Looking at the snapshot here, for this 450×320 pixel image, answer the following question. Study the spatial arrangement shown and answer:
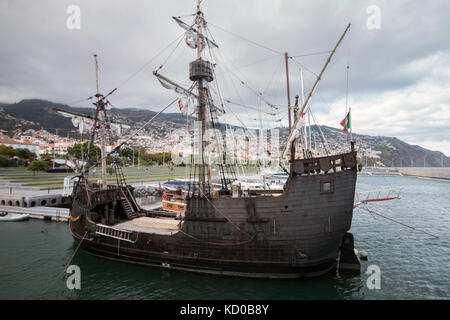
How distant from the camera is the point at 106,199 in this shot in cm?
1323

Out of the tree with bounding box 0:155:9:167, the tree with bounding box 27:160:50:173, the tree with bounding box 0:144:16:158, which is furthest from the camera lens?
the tree with bounding box 0:144:16:158

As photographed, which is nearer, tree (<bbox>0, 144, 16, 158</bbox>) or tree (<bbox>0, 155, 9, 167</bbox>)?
tree (<bbox>0, 155, 9, 167</bbox>)

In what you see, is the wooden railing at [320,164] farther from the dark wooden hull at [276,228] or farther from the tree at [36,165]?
the tree at [36,165]

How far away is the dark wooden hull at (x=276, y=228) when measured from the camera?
9.03m

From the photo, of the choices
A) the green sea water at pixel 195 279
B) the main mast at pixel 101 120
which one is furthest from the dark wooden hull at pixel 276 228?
the main mast at pixel 101 120

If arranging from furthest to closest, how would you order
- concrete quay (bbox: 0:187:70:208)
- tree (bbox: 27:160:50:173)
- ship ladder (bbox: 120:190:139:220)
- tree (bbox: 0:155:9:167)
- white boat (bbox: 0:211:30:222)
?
tree (bbox: 0:155:9:167)
tree (bbox: 27:160:50:173)
concrete quay (bbox: 0:187:70:208)
white boat (bbox: 0:211:30:222)
ship ladder (bbox: 120:190:139:220)

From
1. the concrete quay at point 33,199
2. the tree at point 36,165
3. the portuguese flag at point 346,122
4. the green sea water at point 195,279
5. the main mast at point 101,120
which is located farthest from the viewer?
the tree at point 36,165

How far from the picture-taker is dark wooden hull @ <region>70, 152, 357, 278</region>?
9.03 metres

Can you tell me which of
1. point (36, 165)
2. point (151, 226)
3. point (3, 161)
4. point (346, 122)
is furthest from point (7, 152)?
point (346, 122)

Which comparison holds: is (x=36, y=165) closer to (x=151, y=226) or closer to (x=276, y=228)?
(x=151, y=226)
